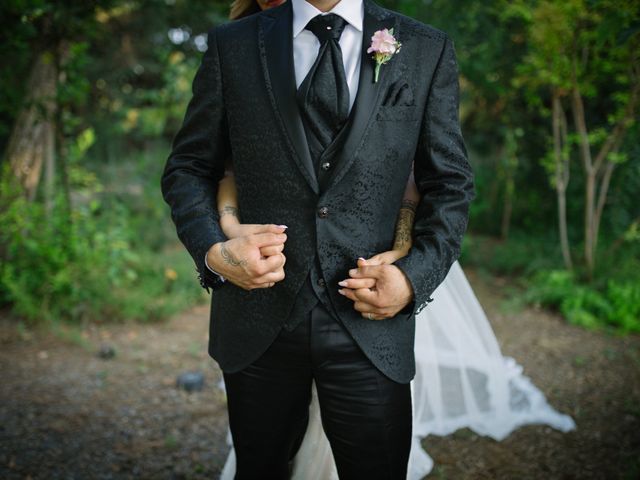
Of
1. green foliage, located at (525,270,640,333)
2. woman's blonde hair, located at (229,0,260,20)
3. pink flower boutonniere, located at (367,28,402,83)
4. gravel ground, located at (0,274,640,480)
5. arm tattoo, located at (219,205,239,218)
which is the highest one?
woman's blonde hair, located at (229,0,260,20)

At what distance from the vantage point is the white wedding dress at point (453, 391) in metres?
1.95

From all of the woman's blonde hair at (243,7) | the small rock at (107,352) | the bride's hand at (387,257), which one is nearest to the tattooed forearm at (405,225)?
the bride's hand at (387,257)

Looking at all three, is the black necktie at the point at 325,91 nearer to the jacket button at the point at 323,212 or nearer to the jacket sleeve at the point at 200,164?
the jacket button at the point at 323,212

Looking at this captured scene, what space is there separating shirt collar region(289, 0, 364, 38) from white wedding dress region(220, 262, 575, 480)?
118cm

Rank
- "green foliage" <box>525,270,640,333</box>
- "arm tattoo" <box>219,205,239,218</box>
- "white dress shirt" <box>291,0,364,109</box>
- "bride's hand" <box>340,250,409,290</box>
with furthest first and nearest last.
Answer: "green foliage" <box>525,270,640,333</box> < "arm tattoo" <box>219,205,239,218</box> < "white dress shirt" <box>291,0,364,109</box> < "bride's hand" <box>340,250,409,290</box>

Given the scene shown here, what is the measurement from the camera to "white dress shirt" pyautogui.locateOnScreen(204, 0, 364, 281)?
140cm

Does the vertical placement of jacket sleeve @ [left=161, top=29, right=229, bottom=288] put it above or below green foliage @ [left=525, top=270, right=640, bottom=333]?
above

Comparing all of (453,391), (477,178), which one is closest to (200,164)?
(453,391)

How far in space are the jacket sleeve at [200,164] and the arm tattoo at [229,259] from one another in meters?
0.06

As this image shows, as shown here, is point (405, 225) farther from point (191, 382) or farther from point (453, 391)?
point (191, 382)

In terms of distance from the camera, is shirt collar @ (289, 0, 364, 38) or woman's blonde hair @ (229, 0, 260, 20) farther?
woman's blonde hair @ (229, 0, 260, 20)

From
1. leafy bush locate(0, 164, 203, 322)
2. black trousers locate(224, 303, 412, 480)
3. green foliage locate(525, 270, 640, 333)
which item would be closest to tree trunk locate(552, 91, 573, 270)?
green foliage locate(525, 270, 640, 333)

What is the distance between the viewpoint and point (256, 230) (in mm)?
1376

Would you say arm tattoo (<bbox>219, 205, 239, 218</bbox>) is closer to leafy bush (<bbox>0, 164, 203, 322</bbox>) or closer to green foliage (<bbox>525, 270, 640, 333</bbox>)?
leafy bush (<bbox>0, 164, 203, 322</bbox>)
